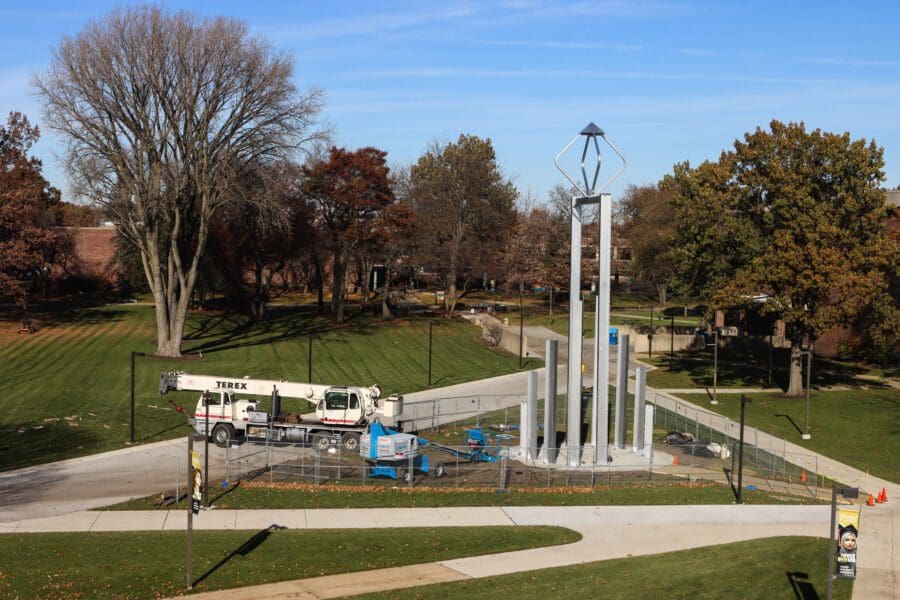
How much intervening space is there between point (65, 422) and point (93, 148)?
831 inches

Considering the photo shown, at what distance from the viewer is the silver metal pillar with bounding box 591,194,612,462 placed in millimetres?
37375

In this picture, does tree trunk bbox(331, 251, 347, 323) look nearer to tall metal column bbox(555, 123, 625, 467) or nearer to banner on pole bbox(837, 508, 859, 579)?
tall metal column bbox(555, 123, 625, 467)

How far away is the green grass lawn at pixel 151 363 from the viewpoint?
42.9 m

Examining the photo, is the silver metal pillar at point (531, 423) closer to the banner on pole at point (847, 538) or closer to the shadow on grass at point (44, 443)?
the shadow on grass at point (44, 443)

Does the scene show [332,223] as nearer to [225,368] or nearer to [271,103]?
[271,103]

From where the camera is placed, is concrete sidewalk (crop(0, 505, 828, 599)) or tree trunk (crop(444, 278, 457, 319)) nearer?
concrete sidewalk (crop(0, 505, 828, 599))

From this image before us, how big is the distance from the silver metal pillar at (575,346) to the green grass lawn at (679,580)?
10.7m

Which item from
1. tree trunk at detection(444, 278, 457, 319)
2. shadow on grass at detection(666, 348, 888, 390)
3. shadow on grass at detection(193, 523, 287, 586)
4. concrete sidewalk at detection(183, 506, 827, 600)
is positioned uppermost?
tree trunk at detection(444, 278, 457, 319)

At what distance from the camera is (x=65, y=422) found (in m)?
43.8

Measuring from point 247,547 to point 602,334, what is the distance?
17228 mm

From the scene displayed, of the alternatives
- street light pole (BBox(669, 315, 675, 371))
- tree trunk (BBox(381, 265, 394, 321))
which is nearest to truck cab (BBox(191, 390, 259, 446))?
street light pole (BBox(669, 315, 675, 371))

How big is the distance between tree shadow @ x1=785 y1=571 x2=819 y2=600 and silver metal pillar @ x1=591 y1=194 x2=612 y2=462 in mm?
12982

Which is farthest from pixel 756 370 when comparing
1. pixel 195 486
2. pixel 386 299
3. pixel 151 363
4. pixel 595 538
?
pixel 195 486

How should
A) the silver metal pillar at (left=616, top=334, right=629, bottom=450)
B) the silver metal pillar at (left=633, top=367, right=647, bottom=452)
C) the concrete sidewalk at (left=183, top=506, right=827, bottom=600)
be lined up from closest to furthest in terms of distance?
the concrete sidewalk at (left=183, top=506, right=827, bottom=600), the silver metal pillar at (left=616, top=334, right=629, bottom=450), the silver metal pillar at (left=633, top=367, right=647, bottom=452)
